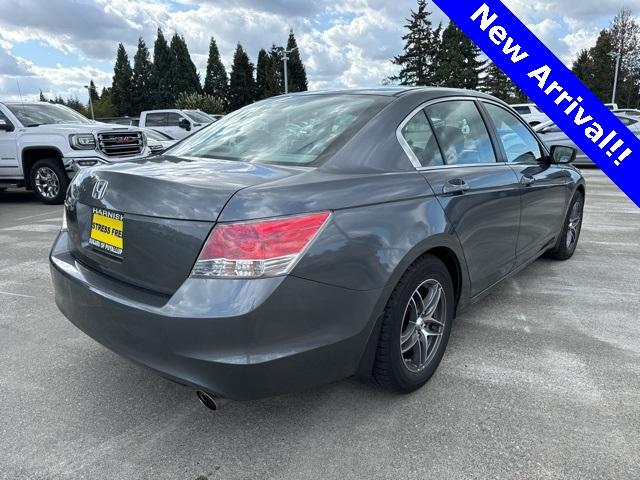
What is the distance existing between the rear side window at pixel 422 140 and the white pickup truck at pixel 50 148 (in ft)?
25.4

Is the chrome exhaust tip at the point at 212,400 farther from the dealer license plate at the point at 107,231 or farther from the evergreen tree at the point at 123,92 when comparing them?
the evergreen tree at the point at 123,92

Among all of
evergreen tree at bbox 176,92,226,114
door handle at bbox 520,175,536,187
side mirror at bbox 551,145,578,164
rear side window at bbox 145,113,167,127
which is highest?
evergreen tree at bbox 176,92,226,114

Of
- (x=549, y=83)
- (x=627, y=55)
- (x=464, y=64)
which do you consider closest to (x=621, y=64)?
(x=627, y=55)

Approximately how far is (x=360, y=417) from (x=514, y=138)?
2504mm

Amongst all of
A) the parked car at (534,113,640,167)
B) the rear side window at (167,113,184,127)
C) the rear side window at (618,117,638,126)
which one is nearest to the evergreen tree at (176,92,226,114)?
the rear side window at (167,113,184,127)

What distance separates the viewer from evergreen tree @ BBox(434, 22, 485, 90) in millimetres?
60838

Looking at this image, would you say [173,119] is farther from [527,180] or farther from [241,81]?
[241,81]

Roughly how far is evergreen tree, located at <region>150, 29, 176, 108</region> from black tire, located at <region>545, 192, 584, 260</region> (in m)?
73.1

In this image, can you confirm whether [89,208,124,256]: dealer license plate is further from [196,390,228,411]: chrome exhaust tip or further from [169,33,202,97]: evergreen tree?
[169,33,202,97]: evergreen tree

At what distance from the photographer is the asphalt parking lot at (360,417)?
2.17 meters

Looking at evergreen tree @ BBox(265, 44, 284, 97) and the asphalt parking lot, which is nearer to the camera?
the asphalt parking lot

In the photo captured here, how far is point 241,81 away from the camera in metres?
71.8

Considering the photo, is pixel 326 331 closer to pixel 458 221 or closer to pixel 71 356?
pixel 458 221

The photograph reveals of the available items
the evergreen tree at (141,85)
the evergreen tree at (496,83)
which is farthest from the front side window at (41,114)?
the evergreen tree at (141,85)
